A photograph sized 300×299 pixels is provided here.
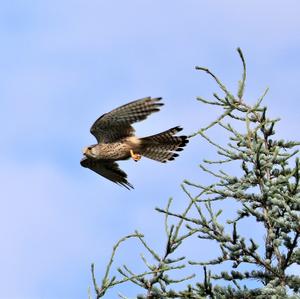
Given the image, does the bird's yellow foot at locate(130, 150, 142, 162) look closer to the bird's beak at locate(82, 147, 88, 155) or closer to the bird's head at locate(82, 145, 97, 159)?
the bird's head at locate(82, 145, 97, 159)

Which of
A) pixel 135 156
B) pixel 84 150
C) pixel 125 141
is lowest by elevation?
pixel 135 156

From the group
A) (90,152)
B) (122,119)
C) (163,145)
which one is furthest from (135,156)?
(90,152)

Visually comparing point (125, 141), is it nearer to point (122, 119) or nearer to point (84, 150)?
point (122, 119)

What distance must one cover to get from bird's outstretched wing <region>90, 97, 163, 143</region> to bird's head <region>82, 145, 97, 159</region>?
0.30 m

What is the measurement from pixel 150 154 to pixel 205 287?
5081 millimetres

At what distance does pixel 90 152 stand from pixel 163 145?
134cm

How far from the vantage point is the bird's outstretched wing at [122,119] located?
9.78m

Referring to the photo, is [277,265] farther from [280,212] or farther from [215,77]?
[215,77]

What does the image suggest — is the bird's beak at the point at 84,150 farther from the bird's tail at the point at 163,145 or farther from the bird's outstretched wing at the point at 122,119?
the bird's tail at the point at 163,145

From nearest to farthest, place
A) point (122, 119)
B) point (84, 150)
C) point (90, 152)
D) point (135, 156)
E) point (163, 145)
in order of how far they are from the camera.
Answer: point (122, 119)
point (163, 145)
point (135, 156)
point (90, 152)
point (84, 150)

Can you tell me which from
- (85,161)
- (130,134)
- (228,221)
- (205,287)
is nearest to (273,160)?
(228,221)

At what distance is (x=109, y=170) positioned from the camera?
12.4m

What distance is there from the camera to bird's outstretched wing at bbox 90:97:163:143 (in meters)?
9.78

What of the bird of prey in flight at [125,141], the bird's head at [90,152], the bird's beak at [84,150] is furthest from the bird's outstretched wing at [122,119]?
the bird's beak at [84,150]
